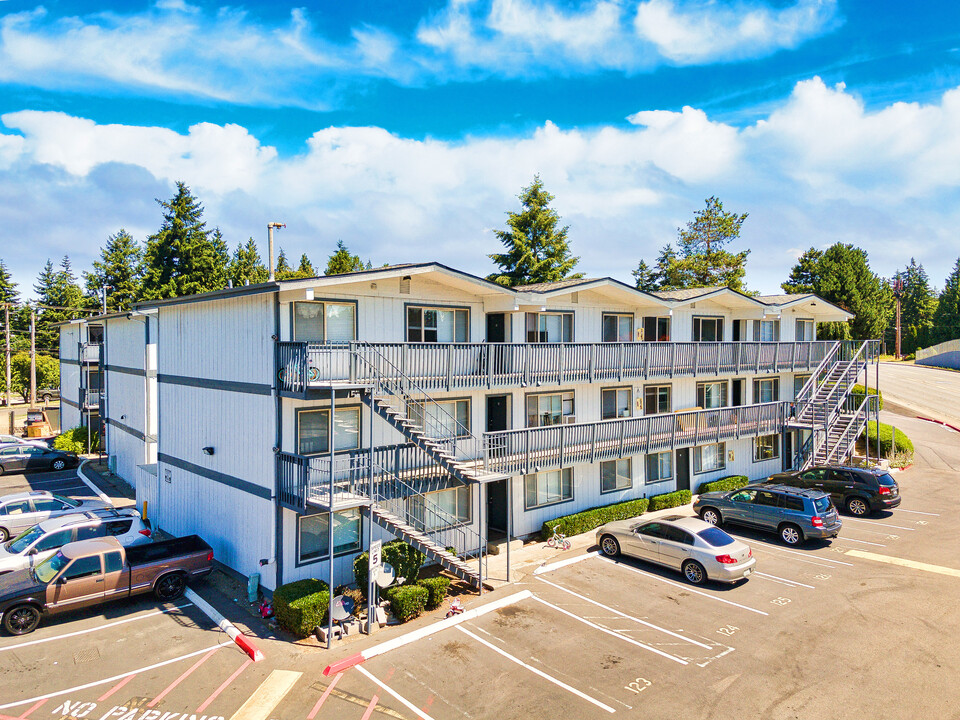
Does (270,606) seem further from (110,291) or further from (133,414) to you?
(110,291)

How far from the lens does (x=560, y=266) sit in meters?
50.0

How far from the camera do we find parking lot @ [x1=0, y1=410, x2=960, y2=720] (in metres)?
11.3

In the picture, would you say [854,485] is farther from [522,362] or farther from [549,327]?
[522,362]

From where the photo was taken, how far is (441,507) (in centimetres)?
1928

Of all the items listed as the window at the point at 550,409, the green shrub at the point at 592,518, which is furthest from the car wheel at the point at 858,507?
the window at the point at 550,409

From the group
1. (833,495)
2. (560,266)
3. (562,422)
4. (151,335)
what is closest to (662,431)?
(562,422)

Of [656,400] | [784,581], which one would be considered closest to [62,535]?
[784,581]

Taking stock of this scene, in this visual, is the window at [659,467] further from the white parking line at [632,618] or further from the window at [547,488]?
the white parking line at [632,618]

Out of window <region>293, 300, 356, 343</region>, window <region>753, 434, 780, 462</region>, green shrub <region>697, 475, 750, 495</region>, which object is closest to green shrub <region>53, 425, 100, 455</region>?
window <region>293, 300, 356, 343</region>

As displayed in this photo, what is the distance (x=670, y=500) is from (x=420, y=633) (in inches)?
573

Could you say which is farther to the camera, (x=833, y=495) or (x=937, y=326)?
(x=937, y=326)

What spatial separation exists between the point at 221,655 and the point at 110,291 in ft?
221

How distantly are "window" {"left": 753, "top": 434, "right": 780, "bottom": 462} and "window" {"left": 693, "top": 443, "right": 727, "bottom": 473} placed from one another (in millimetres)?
2634

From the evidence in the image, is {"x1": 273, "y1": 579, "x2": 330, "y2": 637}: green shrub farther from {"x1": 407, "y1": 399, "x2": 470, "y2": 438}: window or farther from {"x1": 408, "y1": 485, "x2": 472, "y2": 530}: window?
{"x1": 407, "y1": 399, "x2": 470, "y2": 438}: window
